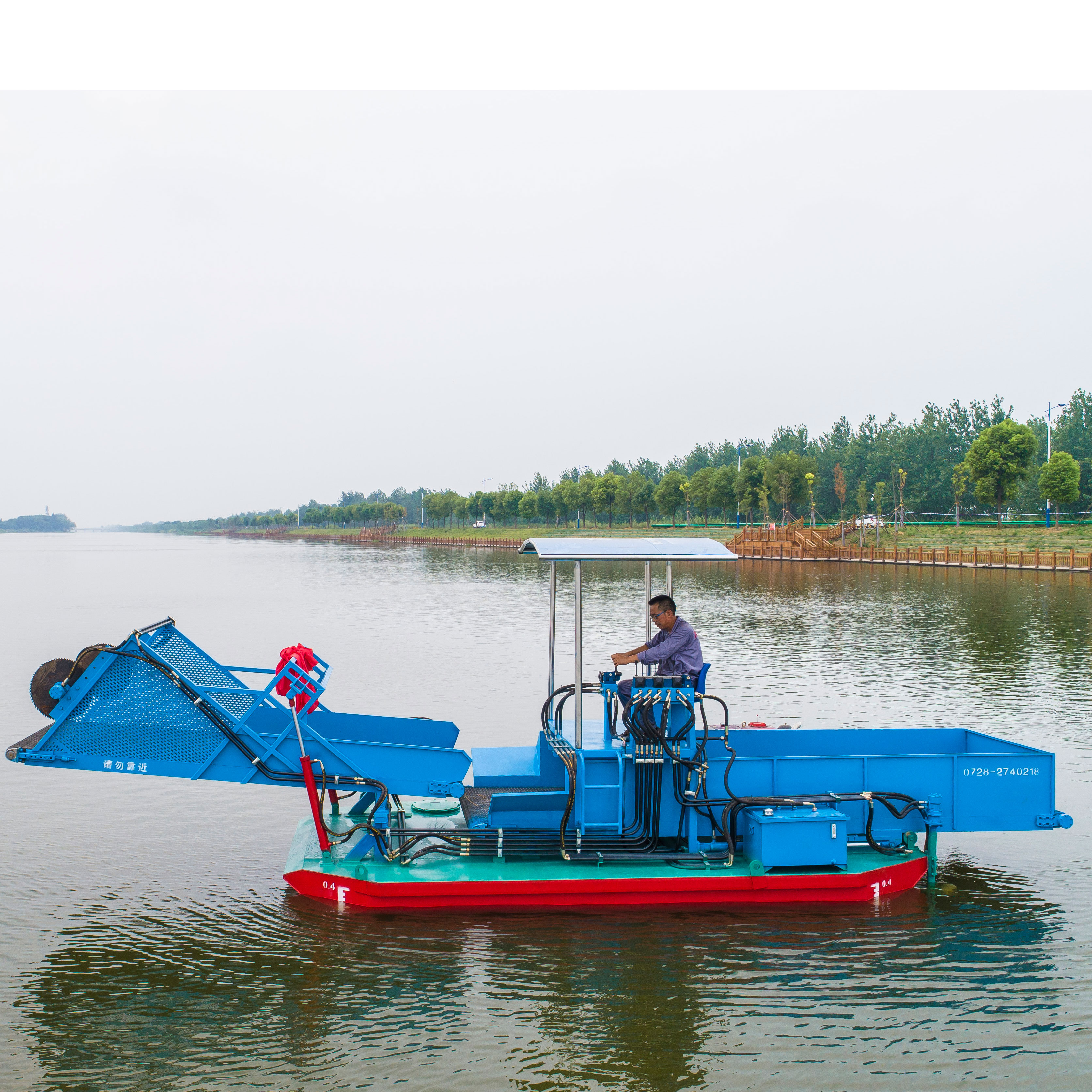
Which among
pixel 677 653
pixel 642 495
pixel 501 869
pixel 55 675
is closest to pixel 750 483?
pixel 642 495

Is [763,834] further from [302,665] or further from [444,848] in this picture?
[302,665]

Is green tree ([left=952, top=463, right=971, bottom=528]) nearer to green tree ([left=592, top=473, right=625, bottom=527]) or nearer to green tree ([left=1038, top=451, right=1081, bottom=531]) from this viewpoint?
green tree ([left=1038, top=451, right=1081, bottom=531])

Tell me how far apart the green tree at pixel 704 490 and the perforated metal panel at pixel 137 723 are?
95067 mm

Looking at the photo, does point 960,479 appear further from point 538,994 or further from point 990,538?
point 538,994

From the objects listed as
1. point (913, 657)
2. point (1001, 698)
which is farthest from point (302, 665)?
point (913, 657)

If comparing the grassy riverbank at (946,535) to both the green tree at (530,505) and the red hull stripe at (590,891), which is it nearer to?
the green tree at (530,505)

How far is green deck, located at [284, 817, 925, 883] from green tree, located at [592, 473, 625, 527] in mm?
106361

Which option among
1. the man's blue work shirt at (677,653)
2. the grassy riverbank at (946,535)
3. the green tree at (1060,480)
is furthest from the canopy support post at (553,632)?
the green tree at (1060,480)

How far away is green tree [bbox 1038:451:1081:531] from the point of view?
217 feet

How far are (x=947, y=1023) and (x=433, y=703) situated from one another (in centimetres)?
1226

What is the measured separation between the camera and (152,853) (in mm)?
9539

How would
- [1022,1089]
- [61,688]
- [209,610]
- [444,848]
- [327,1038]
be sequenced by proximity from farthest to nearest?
[209,610] < [444,848] < [61,688] < [327,1038] < [1022,1089]

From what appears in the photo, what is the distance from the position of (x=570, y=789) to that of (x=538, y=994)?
1710mm

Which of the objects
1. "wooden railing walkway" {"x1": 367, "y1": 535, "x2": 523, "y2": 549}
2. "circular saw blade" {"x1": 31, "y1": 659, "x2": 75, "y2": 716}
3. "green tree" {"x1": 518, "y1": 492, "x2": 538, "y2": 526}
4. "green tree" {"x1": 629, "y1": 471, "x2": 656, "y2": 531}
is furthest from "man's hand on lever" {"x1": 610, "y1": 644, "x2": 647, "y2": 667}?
"green tree" {"x1": 518, "y1": 492, "x2": 538, "y2": 526}
